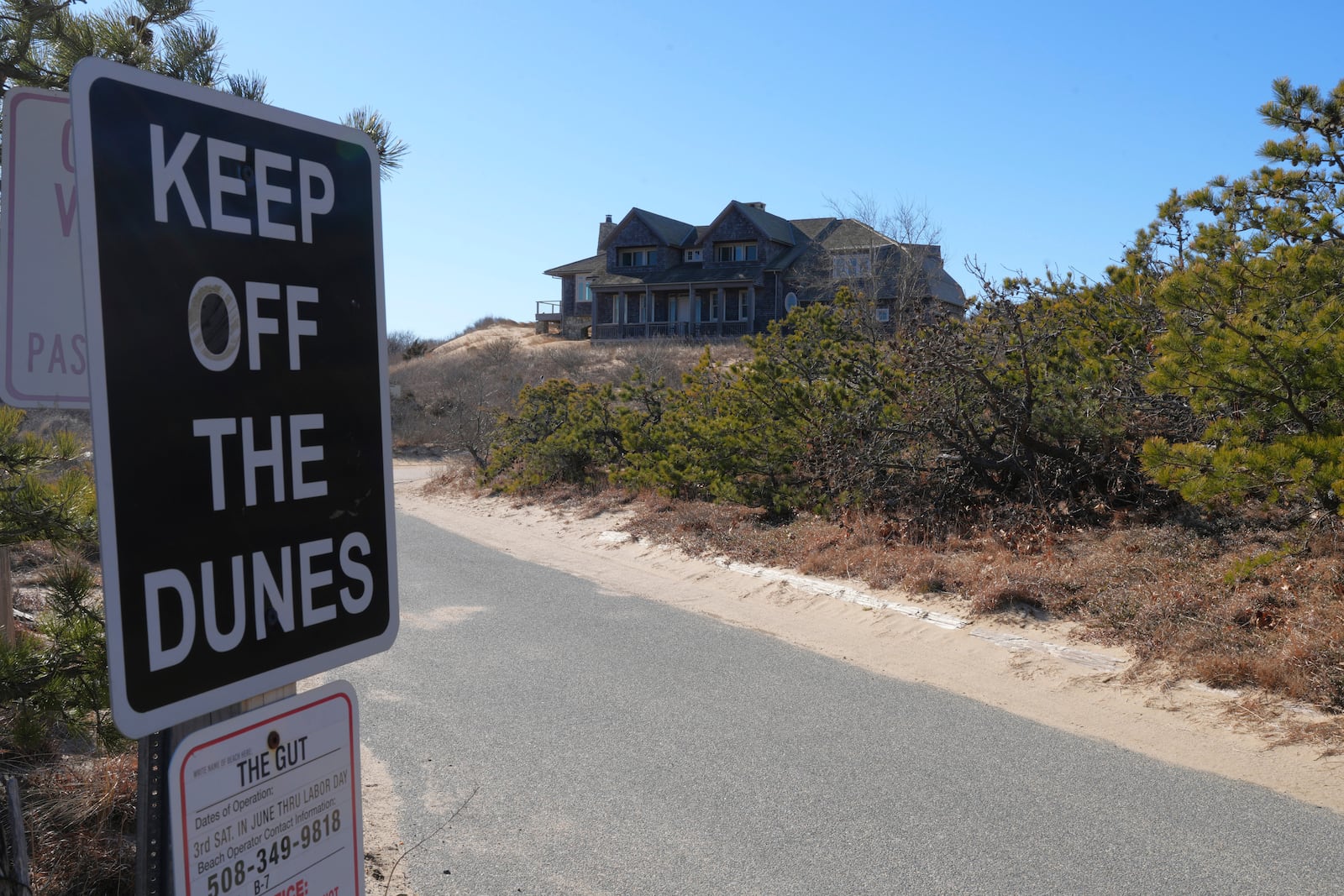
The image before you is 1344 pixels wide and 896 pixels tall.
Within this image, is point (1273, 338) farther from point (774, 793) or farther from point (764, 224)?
point (764, 224)

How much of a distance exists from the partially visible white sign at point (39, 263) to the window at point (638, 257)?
4512 cm

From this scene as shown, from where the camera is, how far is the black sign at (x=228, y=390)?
151cm

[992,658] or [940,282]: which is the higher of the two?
[940,282]

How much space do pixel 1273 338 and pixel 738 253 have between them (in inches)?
1523

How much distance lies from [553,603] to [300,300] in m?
8.61

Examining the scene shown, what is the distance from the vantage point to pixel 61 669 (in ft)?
11.3

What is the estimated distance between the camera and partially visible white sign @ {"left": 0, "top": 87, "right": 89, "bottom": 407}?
258 centimetres

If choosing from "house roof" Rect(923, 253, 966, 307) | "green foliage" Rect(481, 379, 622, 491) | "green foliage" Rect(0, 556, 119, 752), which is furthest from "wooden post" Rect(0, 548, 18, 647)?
"house roof" Rect(923, 253, 966, 307)

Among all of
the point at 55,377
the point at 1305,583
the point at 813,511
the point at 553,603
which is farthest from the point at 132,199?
the point at 813,511

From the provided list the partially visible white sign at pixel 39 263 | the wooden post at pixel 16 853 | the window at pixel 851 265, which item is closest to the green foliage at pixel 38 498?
the partially visible white sign at pixel 39 263

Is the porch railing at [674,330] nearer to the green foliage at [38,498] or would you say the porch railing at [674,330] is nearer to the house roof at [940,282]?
the house roof at [940,282]

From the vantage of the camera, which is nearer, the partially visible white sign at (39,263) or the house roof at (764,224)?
the partially visible white sign at (39,263)

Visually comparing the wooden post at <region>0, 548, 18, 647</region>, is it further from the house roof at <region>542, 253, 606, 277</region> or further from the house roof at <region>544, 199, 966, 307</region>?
the house roof at <region>542, 253, 606, 277</region>

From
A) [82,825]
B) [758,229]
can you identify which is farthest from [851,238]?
[82,825]
